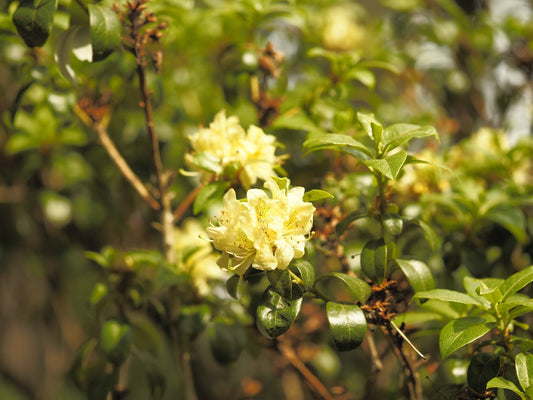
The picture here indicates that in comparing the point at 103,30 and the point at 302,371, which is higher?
the point at 103,30

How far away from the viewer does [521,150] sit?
1297 millimetres

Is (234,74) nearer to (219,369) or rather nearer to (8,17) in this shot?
(8,17)

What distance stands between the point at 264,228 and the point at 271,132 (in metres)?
0.48

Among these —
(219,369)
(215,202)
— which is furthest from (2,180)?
(215,202)

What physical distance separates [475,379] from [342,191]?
0.43m

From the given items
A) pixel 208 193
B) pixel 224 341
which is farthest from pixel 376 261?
pixel 224 341

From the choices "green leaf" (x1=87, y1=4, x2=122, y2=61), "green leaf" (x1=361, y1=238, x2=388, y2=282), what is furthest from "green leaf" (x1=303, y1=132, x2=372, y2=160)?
"green leaf" (x1=87, y1=4, x2=122, y2=61)

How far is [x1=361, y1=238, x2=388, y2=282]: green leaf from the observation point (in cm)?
82

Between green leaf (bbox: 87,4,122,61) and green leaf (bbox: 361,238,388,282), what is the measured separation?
58cm

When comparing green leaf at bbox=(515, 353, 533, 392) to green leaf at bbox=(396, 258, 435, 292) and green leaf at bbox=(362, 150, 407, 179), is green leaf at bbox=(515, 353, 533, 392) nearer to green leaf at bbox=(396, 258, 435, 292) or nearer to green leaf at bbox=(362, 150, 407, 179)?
green leaf at bbox=(396, 258, 435, 292)

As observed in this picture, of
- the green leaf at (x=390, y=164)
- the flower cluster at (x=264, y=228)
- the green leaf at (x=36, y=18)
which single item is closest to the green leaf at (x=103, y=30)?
the green leaf at (x=36, y=18)

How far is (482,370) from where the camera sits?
0.80m

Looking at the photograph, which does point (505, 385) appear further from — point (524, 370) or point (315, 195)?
point (315, 195)

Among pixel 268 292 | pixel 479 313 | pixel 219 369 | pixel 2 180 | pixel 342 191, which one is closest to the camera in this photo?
pixel 268 292
